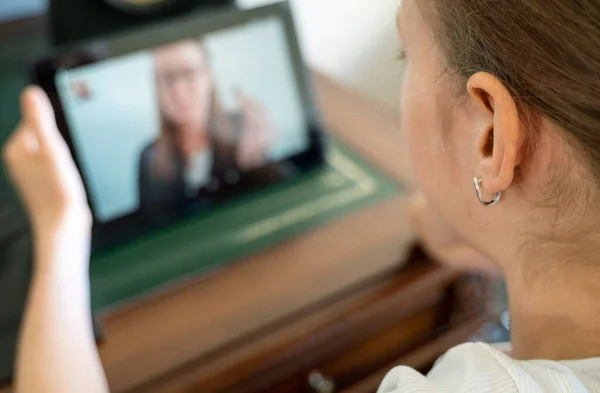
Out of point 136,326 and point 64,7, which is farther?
point 64,7

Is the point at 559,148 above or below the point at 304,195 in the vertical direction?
above

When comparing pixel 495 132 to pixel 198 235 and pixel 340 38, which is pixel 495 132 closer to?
pixel 198 235

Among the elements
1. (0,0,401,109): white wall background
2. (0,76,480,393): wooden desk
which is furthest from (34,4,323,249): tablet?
(0,0,401,109): white wall background

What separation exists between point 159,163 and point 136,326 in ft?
0.60

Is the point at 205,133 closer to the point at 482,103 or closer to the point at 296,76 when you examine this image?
the point at 296,76

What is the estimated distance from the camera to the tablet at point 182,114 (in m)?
0.70

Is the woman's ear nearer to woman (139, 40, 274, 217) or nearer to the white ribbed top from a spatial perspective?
the white ribbed top

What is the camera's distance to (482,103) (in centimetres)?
42

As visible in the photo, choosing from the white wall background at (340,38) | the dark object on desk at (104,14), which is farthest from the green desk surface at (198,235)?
the white wall background at (340,38)

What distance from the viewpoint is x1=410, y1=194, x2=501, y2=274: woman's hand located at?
2.35ft

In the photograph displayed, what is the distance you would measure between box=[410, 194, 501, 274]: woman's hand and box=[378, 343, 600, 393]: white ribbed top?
10.0 inches

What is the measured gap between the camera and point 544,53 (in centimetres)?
36

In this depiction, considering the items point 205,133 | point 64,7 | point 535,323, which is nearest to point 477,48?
point 535,323

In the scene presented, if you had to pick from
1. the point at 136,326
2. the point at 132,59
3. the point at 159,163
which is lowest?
the point at 136,326
